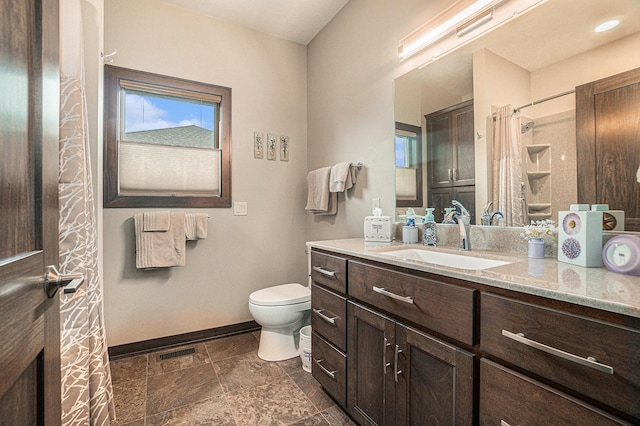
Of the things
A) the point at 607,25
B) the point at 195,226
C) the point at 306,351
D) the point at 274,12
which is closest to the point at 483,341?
the point at 607,25

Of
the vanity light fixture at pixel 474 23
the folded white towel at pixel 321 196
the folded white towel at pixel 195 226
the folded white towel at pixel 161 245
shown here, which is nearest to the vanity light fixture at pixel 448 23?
the vanity light fixture at pixel 474 23

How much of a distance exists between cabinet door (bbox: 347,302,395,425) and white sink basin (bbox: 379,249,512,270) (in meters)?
0.30

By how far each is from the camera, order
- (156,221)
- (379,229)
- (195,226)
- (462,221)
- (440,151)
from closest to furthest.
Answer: (462,221) → (440,151) → (379,229) → (156,221) → (195,226)

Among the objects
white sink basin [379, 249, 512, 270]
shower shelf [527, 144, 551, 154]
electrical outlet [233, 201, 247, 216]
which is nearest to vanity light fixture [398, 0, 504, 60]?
shower shelf [527, 144, 551, 154]

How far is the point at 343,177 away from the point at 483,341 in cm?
154

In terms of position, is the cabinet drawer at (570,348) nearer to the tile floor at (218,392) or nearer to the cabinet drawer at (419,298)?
the cabinet drawer at (419,298)

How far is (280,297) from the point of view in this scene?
209 centimetres

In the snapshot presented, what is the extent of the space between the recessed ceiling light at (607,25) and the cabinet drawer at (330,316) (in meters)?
1.47

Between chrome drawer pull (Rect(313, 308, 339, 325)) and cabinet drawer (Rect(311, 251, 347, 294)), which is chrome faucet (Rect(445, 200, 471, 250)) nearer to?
cabinet drawer (Rect(311, 251, 347, 294))

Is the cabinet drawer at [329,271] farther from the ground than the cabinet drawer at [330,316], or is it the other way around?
the cabinet drawer at [329,271]

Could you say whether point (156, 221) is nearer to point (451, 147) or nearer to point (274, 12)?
point (274, 12)

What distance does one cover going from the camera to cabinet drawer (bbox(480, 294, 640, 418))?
60cm

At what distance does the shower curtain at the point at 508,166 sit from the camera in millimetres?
1328

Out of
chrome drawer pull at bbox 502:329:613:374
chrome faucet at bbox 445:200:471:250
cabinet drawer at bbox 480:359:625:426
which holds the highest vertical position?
chrome faucet at bbox 445:200:471:250
